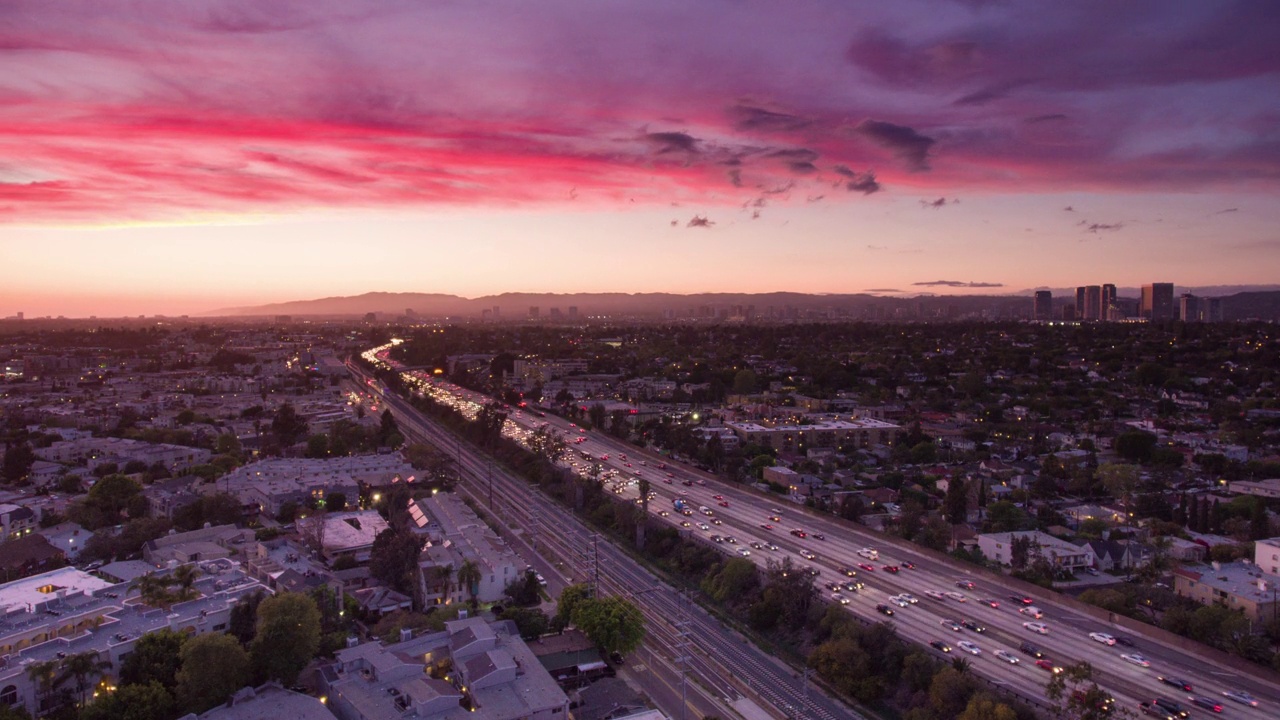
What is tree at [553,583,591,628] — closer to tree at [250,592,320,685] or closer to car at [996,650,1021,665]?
tree at [250,592,320,685]

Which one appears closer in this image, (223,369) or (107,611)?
(107,611)

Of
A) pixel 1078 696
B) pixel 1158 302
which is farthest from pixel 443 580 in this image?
pixel 1158 302

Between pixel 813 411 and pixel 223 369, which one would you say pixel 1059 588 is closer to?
pixel 813 411

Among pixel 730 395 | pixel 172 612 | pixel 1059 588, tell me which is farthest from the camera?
pixel 730 395

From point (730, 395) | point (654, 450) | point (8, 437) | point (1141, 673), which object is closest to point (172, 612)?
point (1141, 673)

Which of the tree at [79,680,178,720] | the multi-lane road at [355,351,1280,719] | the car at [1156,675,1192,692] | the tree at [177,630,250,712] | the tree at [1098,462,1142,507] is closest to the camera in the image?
the tree at [79,680,178,720]

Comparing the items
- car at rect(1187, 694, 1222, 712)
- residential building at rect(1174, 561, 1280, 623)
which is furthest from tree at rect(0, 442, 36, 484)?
residential building at rect(1174, 561, 1280, 623)

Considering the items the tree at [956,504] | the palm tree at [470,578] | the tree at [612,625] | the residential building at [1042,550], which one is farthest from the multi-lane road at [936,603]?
the palm tree at [470,578]
